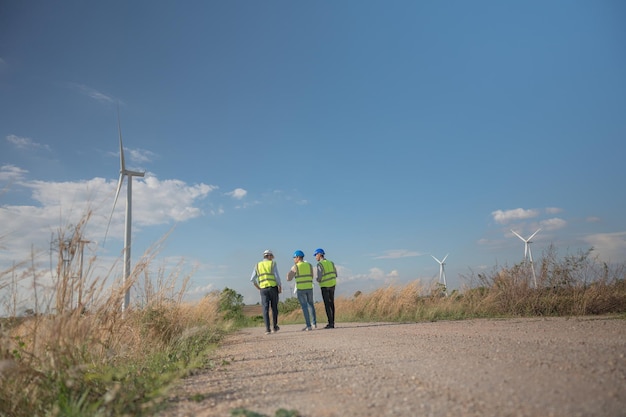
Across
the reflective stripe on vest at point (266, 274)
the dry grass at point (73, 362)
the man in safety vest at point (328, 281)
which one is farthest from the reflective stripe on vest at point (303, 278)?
the dry grass at point (73, 362)

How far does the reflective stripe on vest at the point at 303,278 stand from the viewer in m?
11.5

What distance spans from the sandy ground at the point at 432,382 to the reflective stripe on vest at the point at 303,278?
6.10 metres

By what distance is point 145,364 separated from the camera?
17.4 ft

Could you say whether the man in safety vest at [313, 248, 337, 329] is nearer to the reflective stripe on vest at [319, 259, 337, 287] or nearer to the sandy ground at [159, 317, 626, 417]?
the reflective stripe on vest at [319, 259, 337, 287]

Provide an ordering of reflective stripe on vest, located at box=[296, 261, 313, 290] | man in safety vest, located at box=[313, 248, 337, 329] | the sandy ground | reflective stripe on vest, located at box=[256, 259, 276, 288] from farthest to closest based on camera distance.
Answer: man in safety vest, located at box=[313, 248, 337, 329], reflective stripe on vest, located at box=[296, 261, 313, 290], reflective stripe on vest, located at box=[256, 259, 276, 288], the sandy ground

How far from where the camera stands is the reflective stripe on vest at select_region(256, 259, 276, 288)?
10.8 meters

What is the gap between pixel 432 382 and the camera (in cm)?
338

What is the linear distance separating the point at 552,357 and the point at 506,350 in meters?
0.73

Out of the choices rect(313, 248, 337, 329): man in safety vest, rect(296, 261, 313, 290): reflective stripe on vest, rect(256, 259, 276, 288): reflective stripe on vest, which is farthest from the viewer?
rect(313, 248, 337, 329): man in safety vest

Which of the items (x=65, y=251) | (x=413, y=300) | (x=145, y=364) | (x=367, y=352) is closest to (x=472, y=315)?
(x=413, y=300)

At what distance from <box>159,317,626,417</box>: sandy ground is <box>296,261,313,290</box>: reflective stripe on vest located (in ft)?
20.0

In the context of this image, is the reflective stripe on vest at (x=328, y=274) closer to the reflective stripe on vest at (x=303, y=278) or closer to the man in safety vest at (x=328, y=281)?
the man in safety vest at (x=328, y=281)

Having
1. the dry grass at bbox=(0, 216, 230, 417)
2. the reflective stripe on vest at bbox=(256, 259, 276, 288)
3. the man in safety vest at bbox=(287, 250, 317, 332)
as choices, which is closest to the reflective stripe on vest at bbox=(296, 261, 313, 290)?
the man in safety vest at bbox=(287, 250, 317, 332)

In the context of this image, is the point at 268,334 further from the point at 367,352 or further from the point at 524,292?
the point at 524,292
